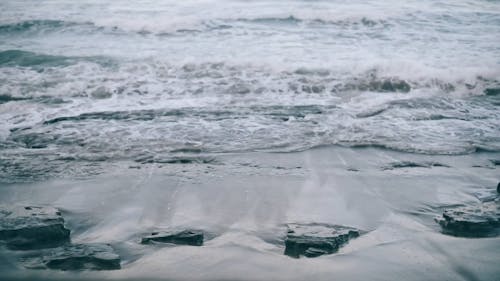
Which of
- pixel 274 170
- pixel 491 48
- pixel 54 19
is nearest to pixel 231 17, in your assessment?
pixel 54 19

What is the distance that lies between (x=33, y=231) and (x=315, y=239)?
2.10 m

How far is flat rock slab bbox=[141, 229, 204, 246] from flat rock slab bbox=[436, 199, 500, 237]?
196 centimetres

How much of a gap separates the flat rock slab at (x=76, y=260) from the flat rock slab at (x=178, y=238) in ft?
1.06

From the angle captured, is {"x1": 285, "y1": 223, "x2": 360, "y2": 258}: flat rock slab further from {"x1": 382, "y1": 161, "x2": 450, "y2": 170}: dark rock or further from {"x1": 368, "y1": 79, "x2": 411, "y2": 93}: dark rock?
{"x1": 368, "y1": 79, "x2": 411, "y2": 93}: dark rock

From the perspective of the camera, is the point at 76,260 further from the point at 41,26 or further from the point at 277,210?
the point at 41,26

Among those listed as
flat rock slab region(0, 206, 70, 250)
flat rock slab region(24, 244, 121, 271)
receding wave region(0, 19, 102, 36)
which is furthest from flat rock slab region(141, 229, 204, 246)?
receding wave region(0, 19, 102, 36)

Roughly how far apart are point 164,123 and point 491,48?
8.88 metres

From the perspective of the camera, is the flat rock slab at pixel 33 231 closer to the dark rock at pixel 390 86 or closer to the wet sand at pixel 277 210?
the wet sand at pixel 277 210

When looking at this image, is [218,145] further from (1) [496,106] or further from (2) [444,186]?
(1) [496,106]

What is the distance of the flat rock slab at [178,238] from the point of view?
341 centimetres

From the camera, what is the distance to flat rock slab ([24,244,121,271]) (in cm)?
306

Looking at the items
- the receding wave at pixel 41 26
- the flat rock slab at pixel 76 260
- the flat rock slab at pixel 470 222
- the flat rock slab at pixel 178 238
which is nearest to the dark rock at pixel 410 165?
the flat rock slab at pixel 470 222

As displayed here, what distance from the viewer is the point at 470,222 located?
Result: 3.59 meters

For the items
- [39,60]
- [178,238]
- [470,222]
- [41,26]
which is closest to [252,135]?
[178,238]
